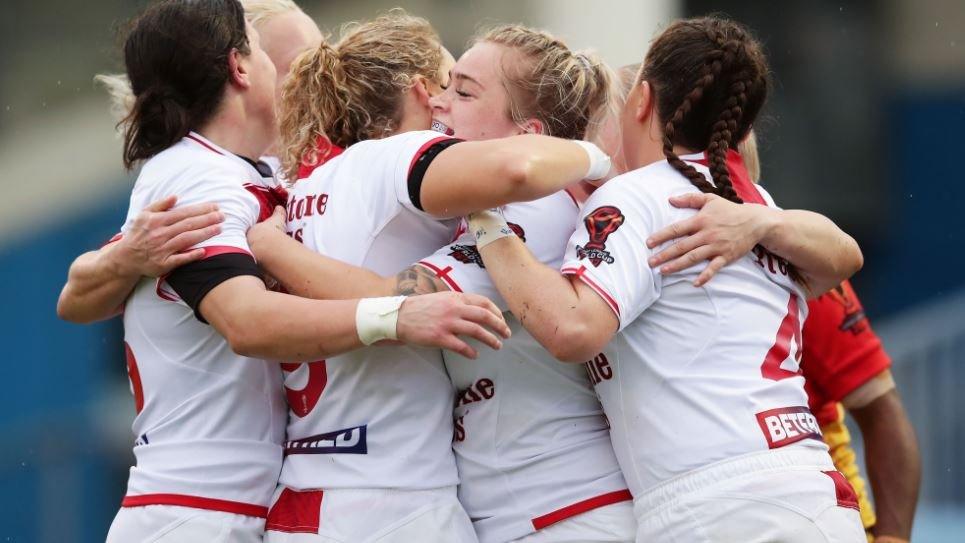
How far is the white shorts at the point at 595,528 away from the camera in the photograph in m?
3.31

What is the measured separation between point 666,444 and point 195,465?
1.26 m

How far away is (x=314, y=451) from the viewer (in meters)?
3.44

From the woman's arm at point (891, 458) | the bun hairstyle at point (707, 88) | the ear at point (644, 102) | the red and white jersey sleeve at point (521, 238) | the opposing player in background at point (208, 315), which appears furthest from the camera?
the woman's arm at point (891, 458)

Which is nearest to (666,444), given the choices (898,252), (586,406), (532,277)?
(586,406)

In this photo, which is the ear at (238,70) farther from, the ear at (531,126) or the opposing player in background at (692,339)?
the opposing player in background at (692,339)

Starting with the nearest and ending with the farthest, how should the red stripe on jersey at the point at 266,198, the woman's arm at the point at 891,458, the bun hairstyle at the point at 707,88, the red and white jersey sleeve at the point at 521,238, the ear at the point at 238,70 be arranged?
the red and white jersey sleeve at the point at 521,238 → the bun hairstyle at the point at 707,88 → the red stripe on jersey at the point at 266,198 → the ear at the point at 238,70 → the woman's arm at the point at 891,458

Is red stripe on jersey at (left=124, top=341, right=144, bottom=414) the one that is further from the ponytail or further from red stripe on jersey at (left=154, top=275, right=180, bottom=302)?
the ponytail

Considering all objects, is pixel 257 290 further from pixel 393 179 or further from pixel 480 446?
pixel 480 446

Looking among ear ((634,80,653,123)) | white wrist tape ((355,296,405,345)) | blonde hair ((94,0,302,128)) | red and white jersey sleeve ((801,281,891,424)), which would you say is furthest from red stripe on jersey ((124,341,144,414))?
red and white jersey sleeve ((801,281,891,424))

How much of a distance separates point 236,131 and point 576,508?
147 centimetres

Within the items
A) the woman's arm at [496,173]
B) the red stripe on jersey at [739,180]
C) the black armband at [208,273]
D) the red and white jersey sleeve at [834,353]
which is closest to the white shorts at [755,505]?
the red stripe on jersey at [739,180]

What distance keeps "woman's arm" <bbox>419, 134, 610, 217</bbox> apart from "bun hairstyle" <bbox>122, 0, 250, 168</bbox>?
2.95 ft

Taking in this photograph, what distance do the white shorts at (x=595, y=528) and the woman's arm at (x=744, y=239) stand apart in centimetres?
63

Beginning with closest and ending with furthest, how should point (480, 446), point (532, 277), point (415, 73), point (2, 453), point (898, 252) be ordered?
point (532, 277) → point (480, 446) → point (415, 73) → point (2, 453) → point (898, 252)
